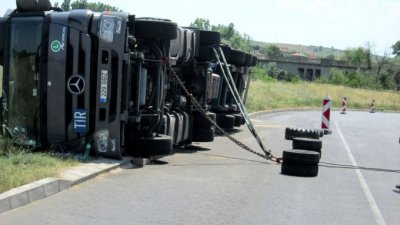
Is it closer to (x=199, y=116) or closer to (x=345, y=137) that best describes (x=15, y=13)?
(x=199, y=116)

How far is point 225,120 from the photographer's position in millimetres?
17984

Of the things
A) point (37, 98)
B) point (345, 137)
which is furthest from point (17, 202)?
point (345, 137)

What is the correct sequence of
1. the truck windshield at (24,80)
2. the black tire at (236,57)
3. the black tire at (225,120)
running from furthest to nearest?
1. the black tire at (236,57)
2. the black tire at (225,120)
3. the truck windshield at (24,80)

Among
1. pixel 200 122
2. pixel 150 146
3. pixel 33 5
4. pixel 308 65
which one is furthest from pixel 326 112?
pixel 308 65

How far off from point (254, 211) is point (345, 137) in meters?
13.7

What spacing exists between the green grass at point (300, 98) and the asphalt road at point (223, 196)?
2238 cm

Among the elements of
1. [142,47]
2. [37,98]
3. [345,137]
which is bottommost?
[345,137]

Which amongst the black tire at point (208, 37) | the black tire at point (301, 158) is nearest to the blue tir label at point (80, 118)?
the black tire at point (301, 158)

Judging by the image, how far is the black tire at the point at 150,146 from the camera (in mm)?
11023

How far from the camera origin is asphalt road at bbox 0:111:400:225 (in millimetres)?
6973

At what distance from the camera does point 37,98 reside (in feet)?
34.6

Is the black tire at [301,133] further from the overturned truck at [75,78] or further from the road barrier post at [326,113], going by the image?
the overturned truck at [75,78]

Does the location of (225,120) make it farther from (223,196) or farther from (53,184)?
(53,184)

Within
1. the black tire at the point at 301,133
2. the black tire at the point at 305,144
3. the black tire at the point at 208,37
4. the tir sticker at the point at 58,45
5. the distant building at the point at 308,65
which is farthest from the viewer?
the distant building at the point at 308,65
